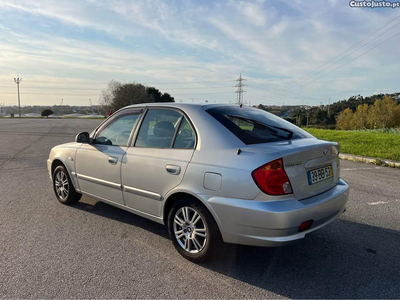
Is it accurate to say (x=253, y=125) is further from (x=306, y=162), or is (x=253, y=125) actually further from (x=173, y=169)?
(x=173, y=169)

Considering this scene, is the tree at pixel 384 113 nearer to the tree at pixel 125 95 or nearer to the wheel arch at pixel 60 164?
the tree at pixel 125 95

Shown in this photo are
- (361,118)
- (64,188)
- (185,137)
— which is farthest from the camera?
(361,118)


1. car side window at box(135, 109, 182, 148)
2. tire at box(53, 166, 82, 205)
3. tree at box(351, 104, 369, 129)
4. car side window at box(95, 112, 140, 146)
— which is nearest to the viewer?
car side window at box(135, 109, 182, 148)

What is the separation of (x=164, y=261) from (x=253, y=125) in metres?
1.75

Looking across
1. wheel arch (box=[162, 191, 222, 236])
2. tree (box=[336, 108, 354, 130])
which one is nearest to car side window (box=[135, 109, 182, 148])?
wheel arch (box=[162, 191, 222, 236])

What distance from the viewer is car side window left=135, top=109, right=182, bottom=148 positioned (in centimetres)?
351

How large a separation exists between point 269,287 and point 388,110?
240 ft

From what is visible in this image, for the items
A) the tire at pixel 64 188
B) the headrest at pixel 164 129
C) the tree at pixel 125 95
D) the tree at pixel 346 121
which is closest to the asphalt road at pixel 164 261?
the tire at pixel 64 188

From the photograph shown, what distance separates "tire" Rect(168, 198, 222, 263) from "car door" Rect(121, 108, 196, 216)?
0.77ft

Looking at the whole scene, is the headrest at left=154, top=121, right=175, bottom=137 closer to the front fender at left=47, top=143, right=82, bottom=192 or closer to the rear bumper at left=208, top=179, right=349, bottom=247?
the rear bumper at left=208, top=179, right=349, bottom=247

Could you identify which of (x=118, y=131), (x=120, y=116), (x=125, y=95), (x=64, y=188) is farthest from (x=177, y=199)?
(x=125, y=95)

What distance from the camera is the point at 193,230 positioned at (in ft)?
10.2

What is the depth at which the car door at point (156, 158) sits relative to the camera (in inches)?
127

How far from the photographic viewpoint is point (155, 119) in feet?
12.4
